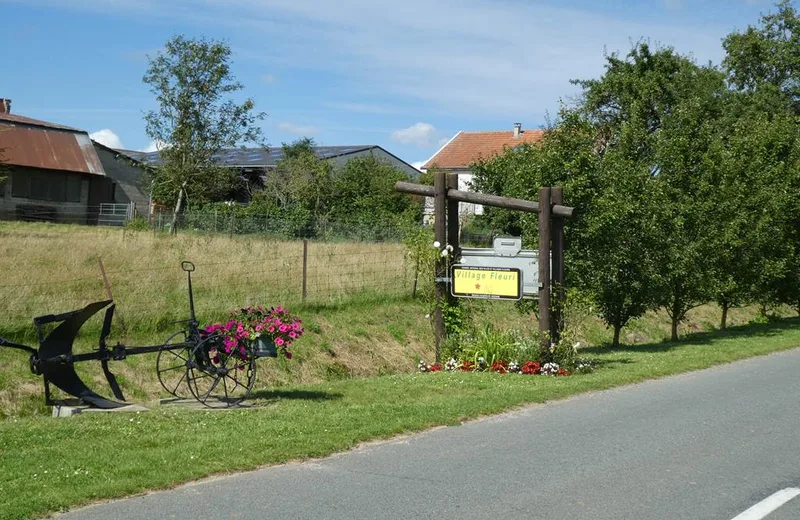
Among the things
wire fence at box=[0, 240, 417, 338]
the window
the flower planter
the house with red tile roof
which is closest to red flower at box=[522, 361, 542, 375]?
wire fence at box=[0, 240, 417, 338]

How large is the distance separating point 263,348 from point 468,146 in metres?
63.0

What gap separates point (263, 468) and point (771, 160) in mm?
24795

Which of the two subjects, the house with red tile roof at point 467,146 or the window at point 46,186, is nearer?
the window at point 46,186

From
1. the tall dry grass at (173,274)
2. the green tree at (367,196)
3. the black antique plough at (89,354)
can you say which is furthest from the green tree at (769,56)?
the black antique plough at (89,354)

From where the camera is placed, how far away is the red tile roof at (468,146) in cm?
7081

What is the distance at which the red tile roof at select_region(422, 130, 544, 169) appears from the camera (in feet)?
232

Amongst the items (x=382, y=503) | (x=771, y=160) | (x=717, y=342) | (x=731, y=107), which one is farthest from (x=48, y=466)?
(x=731, y=107)

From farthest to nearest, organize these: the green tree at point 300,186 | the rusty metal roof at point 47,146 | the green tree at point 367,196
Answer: the green tree at point 300,186
the green tree at point 367,196
the rusty metal roof at point 47,146

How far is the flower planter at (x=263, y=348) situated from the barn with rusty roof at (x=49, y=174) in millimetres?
33262

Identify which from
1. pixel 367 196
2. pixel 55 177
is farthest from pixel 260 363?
pixel 55 177

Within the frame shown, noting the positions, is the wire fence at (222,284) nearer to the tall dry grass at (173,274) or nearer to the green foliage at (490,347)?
the tall dry grass at (173,274)

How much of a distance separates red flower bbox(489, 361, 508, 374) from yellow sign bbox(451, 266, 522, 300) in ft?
3.48

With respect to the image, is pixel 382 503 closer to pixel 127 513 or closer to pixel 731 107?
pixel 127 513

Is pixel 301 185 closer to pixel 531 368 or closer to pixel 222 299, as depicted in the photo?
pixel 222 299
